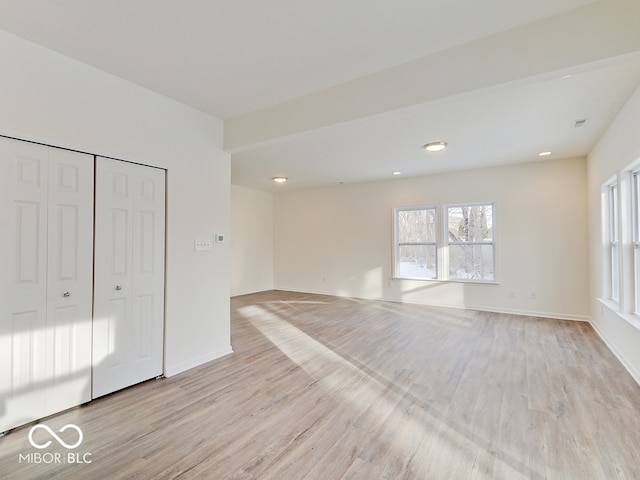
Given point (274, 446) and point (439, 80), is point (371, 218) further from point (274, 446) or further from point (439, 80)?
point (274, 446)

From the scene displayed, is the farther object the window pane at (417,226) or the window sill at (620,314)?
the window pane at (417,226)

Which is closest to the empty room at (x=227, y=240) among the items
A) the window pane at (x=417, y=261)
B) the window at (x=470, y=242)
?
the window at (x=470, y=242)

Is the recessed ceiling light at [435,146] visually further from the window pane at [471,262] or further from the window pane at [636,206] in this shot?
the window pane at [471,262]

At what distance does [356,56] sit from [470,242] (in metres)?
4.69

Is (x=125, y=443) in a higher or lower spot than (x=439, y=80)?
lower

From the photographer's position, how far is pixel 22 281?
2158mm

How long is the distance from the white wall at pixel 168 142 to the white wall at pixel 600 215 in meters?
4.03

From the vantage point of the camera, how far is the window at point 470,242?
582 cm

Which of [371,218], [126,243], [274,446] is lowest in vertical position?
[274,446]

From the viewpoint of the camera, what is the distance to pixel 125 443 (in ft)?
6.50

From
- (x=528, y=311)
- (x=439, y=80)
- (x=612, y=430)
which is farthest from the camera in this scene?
(x=528, y=311)

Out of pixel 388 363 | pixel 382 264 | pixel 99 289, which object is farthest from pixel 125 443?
pixel 382 264

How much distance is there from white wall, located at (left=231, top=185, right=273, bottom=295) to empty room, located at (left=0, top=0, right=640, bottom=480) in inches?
128

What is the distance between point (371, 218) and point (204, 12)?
559 cm
